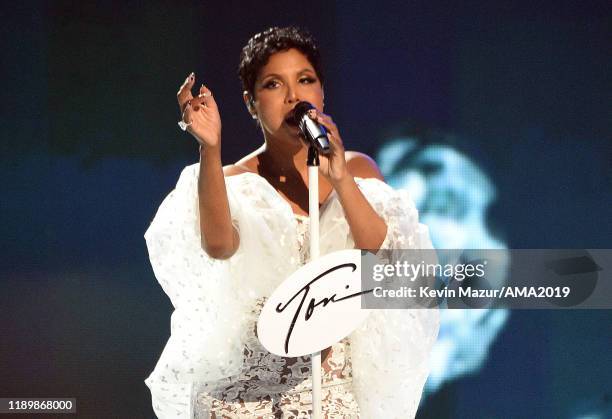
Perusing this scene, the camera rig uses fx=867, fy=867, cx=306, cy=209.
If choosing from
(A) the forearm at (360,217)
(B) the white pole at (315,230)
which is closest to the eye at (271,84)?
(A) the forearm at (360,217)

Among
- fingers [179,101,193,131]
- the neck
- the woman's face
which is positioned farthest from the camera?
the neck

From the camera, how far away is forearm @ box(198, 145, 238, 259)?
4.96ft

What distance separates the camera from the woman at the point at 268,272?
1.64 metres

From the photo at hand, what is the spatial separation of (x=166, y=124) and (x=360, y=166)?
1.03 meters

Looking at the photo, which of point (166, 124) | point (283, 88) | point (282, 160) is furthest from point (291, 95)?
point (166, 124)

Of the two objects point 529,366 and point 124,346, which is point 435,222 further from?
point 124,346

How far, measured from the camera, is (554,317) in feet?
9.27

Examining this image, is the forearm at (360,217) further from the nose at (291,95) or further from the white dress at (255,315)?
the nose at (291,95)

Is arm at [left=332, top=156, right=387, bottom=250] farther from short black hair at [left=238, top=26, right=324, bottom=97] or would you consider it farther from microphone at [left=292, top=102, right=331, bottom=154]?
short black hair at [left=238, top=26, right=324, bottom=97]

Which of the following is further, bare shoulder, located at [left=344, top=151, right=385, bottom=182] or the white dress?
bare shoulder, located at [left=344, top=151, right=385, bottom=182]

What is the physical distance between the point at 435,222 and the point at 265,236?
1.23m

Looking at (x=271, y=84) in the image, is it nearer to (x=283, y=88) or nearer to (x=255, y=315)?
(x=283, y=88)

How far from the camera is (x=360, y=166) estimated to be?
190 cm

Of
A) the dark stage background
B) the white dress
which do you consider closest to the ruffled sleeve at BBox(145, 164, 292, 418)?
the white dress
